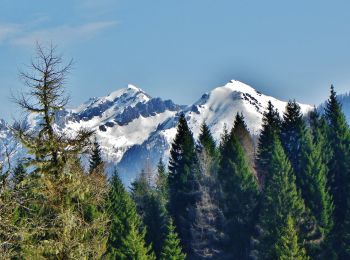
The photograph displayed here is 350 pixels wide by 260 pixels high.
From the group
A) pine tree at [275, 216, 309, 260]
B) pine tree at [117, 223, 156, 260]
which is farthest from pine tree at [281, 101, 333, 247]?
pine tree at [117, 223, 156, 260]

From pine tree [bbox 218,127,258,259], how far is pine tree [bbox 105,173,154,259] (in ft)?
38.1

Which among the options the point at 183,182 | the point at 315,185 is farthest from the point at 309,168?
the point at 183,182

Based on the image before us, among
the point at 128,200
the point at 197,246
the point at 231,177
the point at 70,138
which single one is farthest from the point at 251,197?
the point at 70,138

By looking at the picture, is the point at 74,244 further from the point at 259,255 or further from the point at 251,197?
the point at 251,197

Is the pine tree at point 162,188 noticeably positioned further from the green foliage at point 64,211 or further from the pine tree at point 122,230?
the green foliage at point 64,211

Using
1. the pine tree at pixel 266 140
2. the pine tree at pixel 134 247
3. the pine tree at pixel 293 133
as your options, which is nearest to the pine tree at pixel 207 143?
the pine tree at pixel 266 140

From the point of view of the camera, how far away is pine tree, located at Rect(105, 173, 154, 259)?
6062cm

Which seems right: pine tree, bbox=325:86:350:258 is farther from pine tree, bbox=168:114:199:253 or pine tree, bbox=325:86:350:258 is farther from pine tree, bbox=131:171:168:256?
pine tree, bbox=131:171:168:256

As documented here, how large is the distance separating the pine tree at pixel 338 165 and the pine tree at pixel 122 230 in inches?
832

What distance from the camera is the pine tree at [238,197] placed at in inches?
2943

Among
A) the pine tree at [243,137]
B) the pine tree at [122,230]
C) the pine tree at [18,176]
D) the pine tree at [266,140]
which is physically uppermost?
the pine tree at [243,137]

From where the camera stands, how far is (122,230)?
67438mm

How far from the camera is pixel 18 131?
23.7 meters

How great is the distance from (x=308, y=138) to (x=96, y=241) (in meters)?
54.7
